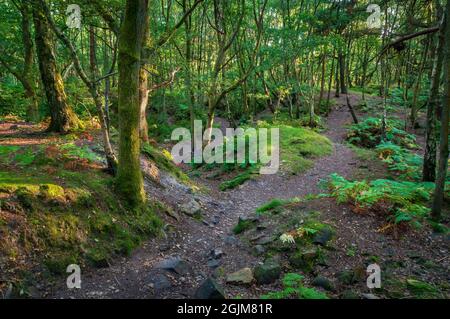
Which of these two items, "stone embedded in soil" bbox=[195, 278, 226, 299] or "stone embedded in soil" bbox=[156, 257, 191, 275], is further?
"stone embedded in soil" bbox=[156, 257, 191, 275]

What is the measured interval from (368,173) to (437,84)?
14.8 ft

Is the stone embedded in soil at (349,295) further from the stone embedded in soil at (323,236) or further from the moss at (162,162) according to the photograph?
the moss at (162,162)

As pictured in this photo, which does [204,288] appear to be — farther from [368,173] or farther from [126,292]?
[368,173]

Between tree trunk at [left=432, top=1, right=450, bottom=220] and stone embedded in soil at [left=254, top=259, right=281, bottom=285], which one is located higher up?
tree trunk at [left=432, top=1, right=450, bottom=220]

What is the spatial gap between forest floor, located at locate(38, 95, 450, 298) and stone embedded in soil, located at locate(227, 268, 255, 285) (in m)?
0.07

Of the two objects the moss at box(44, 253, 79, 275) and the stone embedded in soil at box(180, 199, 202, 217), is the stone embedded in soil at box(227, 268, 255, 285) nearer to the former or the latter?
the moss at box(44, 253, 79, 275)

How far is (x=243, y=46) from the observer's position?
20594 mm

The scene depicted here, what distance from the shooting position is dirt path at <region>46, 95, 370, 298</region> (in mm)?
4785

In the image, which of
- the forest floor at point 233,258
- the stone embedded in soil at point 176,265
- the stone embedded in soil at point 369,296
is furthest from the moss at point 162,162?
the stone embedded in soil at point 369,296

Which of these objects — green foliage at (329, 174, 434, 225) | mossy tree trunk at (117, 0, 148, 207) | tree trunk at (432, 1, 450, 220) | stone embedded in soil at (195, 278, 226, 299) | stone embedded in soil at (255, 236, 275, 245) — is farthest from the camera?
green foliage at (329, 174, 434, 225)

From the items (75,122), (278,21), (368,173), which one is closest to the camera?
(75,122)

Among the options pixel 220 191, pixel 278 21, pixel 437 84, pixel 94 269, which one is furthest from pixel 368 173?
pixel 278 21

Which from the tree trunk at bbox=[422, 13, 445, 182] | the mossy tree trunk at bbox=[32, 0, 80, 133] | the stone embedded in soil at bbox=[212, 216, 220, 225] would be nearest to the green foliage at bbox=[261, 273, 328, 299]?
the stone embedded in soil at bbox=[212, 216, 220, 225]

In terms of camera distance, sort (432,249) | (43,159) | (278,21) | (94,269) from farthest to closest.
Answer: (278,21), (43,159), (432,249), (94,269)
